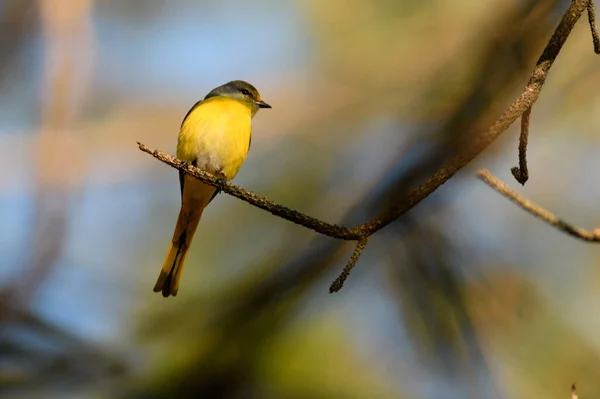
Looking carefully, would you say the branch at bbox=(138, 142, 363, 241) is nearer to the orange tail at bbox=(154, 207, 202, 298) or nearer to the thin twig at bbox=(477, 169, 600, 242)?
the thin twig at bbox=(477, 169, 600, 242)

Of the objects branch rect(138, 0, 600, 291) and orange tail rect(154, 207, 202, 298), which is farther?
orange tail rect(154, 207, 202, 298)

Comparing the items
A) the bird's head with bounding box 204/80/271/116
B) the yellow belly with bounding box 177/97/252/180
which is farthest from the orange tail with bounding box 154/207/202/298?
the bird's head with bounding box 204/80/271/116

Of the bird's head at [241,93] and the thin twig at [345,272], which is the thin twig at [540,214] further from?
the bird's head at [241,93]

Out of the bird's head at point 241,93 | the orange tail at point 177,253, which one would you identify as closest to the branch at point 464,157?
the orange tail at point 177,253

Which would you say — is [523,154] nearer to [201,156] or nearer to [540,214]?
[540,214]

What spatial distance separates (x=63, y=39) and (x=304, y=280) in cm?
140

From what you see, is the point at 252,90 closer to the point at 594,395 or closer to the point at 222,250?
the point at 222,250

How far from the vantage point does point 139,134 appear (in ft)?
12.2

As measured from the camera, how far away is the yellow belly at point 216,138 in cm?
270

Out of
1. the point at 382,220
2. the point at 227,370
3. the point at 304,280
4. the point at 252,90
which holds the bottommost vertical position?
the point at 227,370

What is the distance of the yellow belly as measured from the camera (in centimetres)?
270

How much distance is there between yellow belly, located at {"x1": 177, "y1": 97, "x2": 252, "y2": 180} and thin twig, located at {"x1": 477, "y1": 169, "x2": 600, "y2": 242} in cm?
151

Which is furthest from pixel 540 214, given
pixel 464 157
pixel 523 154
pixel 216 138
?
pixel 216 138

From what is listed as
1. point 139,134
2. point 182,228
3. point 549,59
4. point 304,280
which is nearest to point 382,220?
point 549,59
